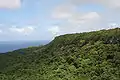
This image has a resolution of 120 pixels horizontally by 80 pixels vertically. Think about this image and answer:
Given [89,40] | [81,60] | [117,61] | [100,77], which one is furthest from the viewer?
[89,40]

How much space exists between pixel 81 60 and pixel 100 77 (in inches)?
1231

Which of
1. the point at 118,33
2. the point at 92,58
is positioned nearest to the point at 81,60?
the point at 92,58

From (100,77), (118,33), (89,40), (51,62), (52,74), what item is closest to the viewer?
(100,77)

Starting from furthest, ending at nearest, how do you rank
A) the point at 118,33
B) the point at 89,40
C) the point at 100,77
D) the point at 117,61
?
the point at 89,40, the point at 118,33, the point at 117,61, the point at 100,77

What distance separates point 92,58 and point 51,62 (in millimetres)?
33127

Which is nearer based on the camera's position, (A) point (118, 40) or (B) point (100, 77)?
(B) point (100, 77)

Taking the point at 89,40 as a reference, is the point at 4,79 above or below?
below

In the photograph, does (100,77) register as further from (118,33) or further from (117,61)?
(118,33)

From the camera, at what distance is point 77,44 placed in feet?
568

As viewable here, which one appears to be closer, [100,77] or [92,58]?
[100,77]

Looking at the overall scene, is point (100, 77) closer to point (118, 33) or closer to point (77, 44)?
point (118, 33)

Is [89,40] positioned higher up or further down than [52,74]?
higher up

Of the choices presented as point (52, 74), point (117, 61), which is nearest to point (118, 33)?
point (117, 61)

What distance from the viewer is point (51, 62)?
15350 centimetres
